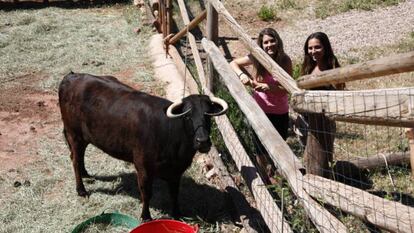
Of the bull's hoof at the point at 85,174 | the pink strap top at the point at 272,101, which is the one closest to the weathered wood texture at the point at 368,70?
the pink strap top at the point at 272,101

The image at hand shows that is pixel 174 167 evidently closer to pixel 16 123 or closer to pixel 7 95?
pixel 16 123

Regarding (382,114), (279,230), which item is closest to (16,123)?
(279,230)

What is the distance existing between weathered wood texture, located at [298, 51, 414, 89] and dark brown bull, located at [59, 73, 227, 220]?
150 cm

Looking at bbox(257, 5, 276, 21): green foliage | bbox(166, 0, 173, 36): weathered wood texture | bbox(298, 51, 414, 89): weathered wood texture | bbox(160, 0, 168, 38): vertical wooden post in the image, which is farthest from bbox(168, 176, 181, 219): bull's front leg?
bbox(257, 5, 276, 21): green foliage

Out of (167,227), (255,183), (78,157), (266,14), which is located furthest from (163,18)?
(167,227)

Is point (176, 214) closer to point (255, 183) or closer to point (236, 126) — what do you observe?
point (255, 183)

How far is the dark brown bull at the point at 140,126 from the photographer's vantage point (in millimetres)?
5025

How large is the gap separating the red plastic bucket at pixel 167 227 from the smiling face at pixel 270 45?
196 centimetres

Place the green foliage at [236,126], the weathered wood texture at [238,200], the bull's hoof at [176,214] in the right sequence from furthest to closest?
the green foliage at [236,126], the bull's hoof at [176,214], the weathered wood texture at [238,200]

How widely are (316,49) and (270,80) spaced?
72 centimetres

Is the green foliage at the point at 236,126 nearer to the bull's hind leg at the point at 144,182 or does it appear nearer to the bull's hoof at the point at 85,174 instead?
the bull's hind leg at the point at 144,182

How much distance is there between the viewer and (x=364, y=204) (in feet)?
A: 12.4

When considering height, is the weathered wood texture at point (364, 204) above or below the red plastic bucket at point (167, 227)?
above

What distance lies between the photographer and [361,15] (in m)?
12.2
